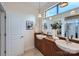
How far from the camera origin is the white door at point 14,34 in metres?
3.19

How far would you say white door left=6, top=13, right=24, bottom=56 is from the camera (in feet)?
10.5

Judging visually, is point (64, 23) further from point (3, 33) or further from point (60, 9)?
point (3, 33)

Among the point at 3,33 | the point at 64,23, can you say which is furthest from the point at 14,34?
the point at 64,23

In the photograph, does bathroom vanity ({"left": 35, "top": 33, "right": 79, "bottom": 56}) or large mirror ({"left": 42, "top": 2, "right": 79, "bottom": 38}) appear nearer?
large mirror ({"left": 42, "top": 2, "right": 79, "bottom": 38})

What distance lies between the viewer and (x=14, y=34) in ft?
11.0

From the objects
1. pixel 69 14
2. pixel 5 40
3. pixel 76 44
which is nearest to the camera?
pixel 76 44

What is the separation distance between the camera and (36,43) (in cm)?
320

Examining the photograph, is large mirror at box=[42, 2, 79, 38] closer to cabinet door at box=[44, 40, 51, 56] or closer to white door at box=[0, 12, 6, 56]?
cabinet door at box=[44, 40, 51, 56]

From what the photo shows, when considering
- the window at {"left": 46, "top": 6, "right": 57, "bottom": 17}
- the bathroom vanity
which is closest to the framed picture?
the bathroom vanity

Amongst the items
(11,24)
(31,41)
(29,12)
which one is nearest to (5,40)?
(11,24)

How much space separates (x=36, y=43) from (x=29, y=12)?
2.85 ft

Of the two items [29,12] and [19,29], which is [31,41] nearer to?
[19,29]

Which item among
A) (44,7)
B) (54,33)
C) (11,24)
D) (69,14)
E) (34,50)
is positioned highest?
(44,7)

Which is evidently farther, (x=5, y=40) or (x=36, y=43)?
(x=5, y=40)
